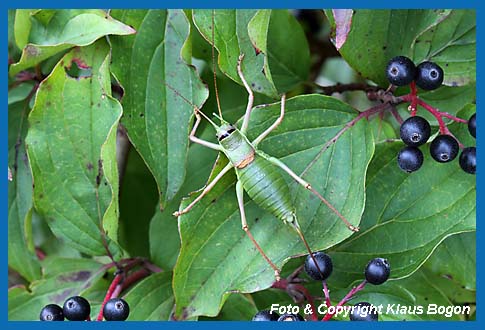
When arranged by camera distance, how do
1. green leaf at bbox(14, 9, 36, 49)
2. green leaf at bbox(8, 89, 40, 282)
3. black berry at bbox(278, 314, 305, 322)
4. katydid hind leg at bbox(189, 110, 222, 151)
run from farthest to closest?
1. green leaf at bbox(8, 89, 40, 282)
2. green leaf at bbox(14, 9, 36, 49)
3. katydid hind leg at bbox(189, 110, 222, 151)
4. black berry at bbox(278, 314, 305, 322)

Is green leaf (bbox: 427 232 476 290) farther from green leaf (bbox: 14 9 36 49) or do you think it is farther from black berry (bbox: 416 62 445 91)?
green leaf (bbox: 14 9 36 49)

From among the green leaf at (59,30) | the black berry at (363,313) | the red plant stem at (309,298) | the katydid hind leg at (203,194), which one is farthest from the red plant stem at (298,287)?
the green leaf at (59,30)

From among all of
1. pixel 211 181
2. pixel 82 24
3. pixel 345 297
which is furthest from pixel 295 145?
pixel 82 24

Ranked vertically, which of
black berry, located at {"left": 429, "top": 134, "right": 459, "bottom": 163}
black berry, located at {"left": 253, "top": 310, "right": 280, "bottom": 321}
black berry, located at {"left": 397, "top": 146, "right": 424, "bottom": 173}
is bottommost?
black berry, located at {"left": 253, "top": 310, "right": 280, "bottom": 321}

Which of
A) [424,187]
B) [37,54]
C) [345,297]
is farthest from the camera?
[37,54]

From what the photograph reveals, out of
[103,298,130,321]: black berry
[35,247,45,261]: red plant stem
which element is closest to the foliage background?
[103,298,130,321]: black berry

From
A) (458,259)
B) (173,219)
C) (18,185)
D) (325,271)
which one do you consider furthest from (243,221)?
(18,185)

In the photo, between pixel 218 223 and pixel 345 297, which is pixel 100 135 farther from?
pixel 345 297
